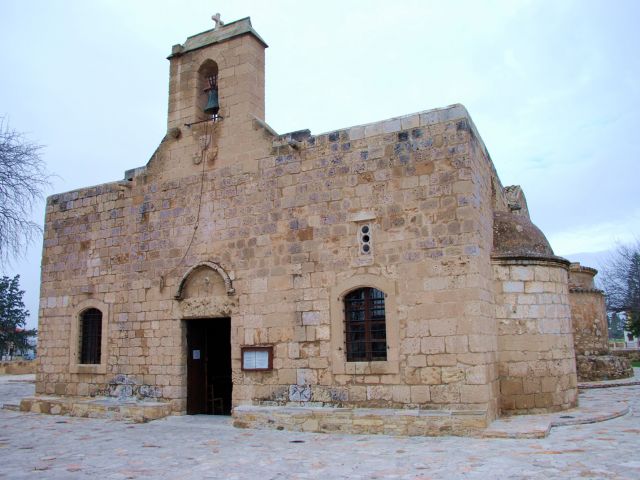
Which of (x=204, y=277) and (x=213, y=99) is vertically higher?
(x=213, y=99)

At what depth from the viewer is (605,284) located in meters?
35.9

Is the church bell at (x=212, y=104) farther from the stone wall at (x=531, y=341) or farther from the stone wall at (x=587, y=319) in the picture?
the stone wall at (x=587, y=319)

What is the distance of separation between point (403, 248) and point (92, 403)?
6.55 m

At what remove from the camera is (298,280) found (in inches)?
377

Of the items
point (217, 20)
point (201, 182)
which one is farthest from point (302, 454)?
point (217, 20)

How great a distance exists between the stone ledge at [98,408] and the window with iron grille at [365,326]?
12.4ft

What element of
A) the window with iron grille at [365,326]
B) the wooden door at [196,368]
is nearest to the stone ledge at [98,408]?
the wooden door at [196,368]

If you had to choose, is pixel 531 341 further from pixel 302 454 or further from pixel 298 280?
pixel 302 454

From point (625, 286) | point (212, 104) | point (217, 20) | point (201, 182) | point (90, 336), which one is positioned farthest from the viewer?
point (625, 286)

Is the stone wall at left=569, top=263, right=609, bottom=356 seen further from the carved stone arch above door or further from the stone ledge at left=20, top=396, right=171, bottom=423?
the stone ledge at left=20, top=396, right=171, bottom=423

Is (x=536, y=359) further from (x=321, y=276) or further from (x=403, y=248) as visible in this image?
(x=321, y=276)

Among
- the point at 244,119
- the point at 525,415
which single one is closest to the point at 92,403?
the point at 244,119

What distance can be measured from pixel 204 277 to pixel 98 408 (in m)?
3.06

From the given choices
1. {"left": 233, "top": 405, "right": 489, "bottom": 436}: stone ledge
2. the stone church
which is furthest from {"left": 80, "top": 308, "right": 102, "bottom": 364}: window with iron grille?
{"left": 233, "top": 405, "right": 489, "bottom": 436}: stone ledge
